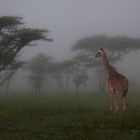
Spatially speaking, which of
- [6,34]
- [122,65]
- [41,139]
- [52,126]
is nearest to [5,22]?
[6,34]

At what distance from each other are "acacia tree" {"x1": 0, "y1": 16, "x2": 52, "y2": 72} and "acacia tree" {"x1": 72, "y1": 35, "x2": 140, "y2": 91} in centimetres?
1442

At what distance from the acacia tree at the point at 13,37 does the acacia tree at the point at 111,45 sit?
1442 centimetres

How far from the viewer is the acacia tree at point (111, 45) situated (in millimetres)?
34656

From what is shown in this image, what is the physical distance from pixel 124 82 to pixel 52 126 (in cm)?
399

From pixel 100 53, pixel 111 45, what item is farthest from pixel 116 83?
pixel 111 45

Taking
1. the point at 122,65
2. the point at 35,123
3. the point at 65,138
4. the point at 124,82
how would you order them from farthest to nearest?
the point at 122,65, the point at 124,82, the point at 35,123, the point at 65,138

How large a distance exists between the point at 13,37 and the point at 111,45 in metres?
15.8

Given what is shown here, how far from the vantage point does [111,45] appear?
114 feet

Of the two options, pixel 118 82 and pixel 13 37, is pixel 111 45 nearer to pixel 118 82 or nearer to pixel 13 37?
pixel 13 37

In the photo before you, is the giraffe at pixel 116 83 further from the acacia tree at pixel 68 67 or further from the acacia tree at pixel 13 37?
the acacia tree at pixel 68 67

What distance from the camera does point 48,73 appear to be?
4672 cm

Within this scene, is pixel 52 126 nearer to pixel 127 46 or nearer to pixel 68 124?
pixel 68 124

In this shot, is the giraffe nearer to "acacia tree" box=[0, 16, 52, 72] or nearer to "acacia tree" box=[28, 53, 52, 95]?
"acacia tree" box=[0, 16, 52, 72]

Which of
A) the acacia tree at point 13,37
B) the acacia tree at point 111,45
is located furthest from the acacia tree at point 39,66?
the acacia tree at point 13,37
